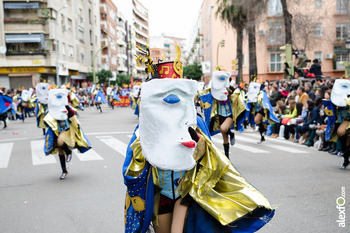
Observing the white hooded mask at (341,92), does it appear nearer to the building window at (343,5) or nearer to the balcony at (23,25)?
the building window at (343,5)

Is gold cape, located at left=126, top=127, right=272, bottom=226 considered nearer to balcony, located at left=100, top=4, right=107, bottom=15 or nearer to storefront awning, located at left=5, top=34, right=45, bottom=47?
storefront awning, located at left=5, top=34, right=45, bottom=47

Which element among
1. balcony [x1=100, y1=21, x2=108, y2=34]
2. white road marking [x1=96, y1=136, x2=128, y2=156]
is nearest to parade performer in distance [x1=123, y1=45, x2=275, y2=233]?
white road marking [x1=96, y1=136, x2=128, y2=156]

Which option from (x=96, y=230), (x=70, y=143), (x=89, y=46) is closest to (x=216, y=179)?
(x=96, y=230)

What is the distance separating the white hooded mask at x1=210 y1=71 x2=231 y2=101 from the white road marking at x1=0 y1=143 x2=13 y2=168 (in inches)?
210

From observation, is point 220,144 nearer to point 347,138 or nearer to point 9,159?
point 347,138

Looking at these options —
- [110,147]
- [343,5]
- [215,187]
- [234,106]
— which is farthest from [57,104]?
[343,5]

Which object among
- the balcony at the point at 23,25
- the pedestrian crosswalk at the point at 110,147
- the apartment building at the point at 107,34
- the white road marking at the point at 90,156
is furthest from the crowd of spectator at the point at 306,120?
the apartment building at the point at 107,34

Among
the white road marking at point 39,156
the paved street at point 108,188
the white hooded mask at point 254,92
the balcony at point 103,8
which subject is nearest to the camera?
the paved street at point 108,188

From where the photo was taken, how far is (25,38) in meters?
36.4

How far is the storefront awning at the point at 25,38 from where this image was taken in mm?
35938

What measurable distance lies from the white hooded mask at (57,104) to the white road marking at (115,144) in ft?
9.55

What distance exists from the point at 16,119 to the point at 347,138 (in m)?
21.0

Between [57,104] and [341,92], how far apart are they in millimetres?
5516

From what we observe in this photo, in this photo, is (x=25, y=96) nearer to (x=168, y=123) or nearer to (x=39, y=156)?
(x=39, y=156)
